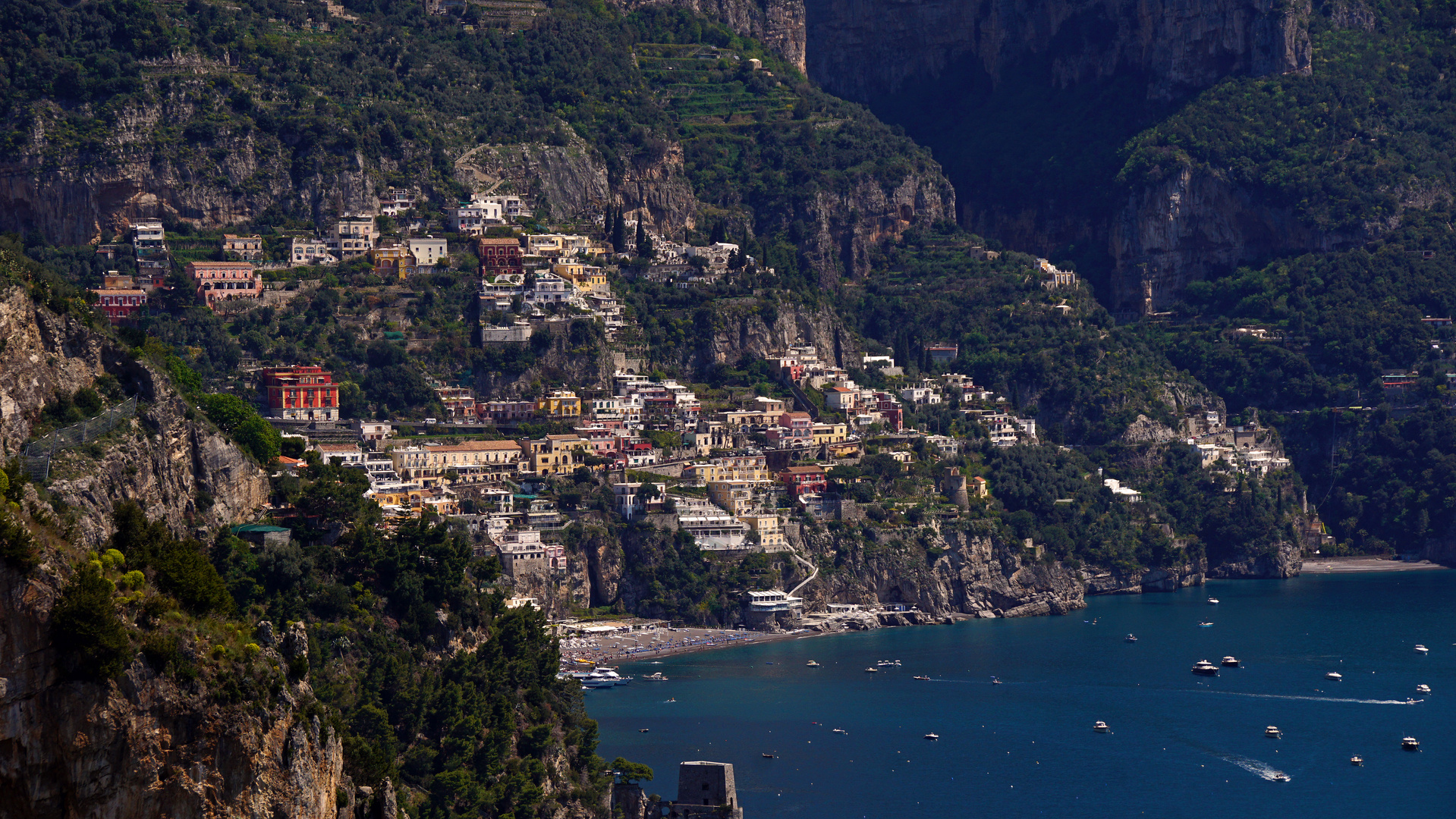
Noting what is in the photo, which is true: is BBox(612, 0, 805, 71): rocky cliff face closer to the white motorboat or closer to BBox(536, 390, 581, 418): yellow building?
BBox(536, 390, 581, 418): yellow building

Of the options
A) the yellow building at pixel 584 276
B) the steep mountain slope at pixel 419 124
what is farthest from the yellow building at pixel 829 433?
the steep mountain slope at pixel 419 124

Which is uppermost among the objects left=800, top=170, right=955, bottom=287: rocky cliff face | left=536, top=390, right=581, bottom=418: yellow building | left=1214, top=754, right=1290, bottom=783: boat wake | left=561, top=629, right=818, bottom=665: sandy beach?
left=800, top=170, right=955, bottom=287: rocky cliff face

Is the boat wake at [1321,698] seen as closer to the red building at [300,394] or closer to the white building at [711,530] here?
the white building at [711,530]

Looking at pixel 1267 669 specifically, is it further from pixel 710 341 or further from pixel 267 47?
pixel 267 47

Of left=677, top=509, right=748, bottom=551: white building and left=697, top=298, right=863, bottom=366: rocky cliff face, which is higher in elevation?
left=697, top=298, right=863, bottom=366: rocky cliff face

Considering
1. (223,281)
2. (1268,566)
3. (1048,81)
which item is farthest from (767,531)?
(1048,81)

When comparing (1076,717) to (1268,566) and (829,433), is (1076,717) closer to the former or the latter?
(829,433)

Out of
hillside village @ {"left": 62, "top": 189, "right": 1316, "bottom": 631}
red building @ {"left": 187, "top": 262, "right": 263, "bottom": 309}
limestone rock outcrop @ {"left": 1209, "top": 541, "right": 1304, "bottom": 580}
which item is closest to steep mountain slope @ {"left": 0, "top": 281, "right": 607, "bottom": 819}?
hillside village @ {"left": 62, "top": 189, "right": 1316, "bottom": 631}
